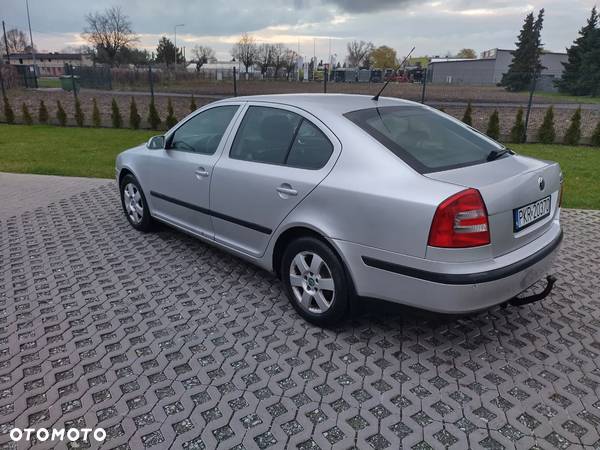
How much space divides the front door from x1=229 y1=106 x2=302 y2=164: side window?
0.21 meters

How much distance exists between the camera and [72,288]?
3889mm

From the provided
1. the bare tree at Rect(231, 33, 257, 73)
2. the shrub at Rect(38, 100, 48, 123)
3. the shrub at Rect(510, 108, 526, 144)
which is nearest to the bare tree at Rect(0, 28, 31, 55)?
the bare tree at Rect(231, 33, 257, 73)

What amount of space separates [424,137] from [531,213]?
844mm

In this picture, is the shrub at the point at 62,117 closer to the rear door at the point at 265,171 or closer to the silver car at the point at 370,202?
the silver car at the point at 370,202

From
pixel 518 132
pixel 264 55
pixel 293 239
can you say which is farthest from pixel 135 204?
pixel 264 55

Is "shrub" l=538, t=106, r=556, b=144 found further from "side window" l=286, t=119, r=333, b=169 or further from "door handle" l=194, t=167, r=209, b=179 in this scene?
"door handle" l=194, t=167, r=209, b=179

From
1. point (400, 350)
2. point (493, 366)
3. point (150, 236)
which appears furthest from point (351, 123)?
point (150, 236)

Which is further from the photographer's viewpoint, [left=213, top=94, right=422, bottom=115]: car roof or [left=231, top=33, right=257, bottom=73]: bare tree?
[left=231, top=33, right=257, bottom=73]: bare tree

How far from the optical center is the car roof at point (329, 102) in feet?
10.8

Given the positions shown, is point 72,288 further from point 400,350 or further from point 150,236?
point 400,350

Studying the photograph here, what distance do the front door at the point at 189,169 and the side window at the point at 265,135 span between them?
21 centimetres

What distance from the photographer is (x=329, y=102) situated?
11.4ft

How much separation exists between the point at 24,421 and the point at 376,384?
1.93 meters

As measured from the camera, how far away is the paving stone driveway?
7.72ft
